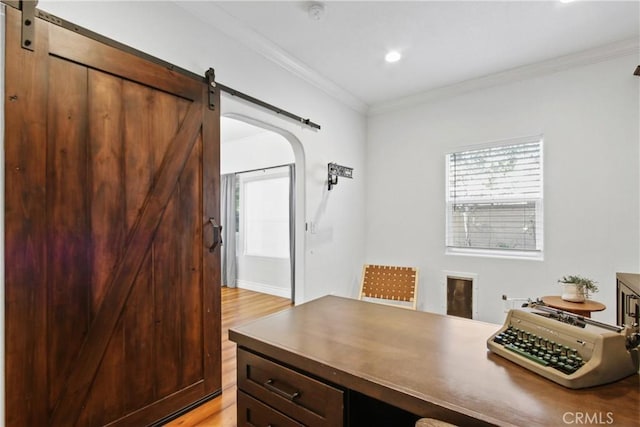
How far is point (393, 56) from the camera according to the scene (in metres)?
2.83

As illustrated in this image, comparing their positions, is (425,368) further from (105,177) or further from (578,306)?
(578,306)

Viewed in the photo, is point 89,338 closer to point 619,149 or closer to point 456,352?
point 456,352

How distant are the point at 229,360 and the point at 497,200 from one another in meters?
3.11

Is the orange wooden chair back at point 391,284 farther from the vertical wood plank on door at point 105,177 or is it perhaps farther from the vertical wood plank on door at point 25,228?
the vertical wood plank on door at point 25,228

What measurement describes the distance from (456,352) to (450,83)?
3.22m

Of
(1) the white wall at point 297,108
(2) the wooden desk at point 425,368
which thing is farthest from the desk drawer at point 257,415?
(1) the white wall at point 297,108

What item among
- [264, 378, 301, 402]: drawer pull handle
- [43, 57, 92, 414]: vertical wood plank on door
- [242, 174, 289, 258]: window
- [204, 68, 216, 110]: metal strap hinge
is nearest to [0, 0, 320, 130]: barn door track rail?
[204, 68, 216, 110]: metal strap hinge

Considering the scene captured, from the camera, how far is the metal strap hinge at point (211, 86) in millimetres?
2154

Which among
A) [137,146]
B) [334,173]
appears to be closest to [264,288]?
[334,173]

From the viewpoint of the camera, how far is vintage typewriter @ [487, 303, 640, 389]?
2.52 feet

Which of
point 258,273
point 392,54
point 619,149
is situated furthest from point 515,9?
point 258,273

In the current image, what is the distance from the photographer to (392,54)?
280cm

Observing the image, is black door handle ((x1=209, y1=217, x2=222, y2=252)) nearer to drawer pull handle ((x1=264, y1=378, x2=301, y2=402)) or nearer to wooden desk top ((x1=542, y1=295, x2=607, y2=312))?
drawer pull handle ((x1=264, y1=378, x2=301, y2=402))

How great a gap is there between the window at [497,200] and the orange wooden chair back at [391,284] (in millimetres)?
577
